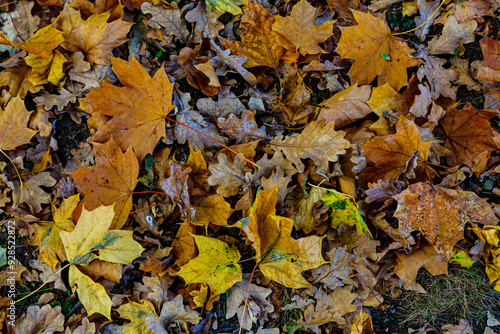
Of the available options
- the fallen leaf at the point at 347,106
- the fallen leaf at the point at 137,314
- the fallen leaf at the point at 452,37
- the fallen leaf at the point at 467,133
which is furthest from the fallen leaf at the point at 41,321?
the fallen leaf at the point at 452,37

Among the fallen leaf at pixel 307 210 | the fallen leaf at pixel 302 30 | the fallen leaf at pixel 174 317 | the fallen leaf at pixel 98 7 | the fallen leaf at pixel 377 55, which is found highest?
the fallen leaf at pixel 98 7

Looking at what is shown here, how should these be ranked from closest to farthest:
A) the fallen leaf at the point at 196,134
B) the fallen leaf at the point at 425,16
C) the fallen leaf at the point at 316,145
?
the fallen leaf at the point at 316,145, the fallen leaf at the point at 196,134, the fallen leaf at the point at 425,16

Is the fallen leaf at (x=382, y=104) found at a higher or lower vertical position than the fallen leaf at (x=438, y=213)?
higher

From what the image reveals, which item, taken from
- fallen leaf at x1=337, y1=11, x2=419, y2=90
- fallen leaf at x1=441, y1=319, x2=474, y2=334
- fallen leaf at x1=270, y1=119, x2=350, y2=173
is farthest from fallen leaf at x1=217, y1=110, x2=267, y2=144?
fallen leaf at x1=441, y1=319, x2=474, y2=334

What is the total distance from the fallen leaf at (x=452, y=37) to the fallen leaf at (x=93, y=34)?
1975 mm

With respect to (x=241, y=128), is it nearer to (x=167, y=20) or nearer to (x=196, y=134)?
(x=196, y=134)

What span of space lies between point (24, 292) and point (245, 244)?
148 centimetres

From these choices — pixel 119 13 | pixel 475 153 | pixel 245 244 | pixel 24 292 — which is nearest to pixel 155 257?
pixel 245 244

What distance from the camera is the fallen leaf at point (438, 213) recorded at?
5.48 ft

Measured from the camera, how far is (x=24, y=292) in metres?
2.07

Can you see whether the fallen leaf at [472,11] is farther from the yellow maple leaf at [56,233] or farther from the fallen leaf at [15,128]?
the fallen leaf at [15,128]

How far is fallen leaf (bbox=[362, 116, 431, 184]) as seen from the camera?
1739 millimetres

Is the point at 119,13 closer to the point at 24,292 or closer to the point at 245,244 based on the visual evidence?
the point at 245,244

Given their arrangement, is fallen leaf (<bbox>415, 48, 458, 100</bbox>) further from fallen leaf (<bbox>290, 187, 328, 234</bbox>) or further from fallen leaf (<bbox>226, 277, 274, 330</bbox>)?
fallen leaf (<bbox>226, 277, 274, 330</bbox>)
